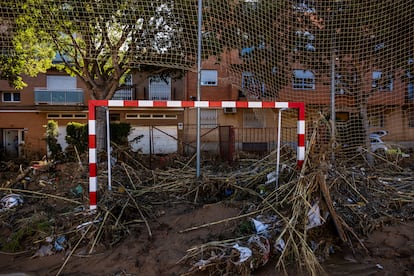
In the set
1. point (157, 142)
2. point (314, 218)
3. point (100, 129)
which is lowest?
point (314, 218)

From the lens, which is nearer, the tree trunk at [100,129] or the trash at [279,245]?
the trash at [279,245]

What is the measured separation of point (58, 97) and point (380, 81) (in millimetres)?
17504

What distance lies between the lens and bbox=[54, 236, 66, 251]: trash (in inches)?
131

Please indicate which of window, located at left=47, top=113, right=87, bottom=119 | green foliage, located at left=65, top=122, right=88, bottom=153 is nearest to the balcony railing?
window, located at left=47, top=113, right=87, bottom=119

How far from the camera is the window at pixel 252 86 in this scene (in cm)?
670

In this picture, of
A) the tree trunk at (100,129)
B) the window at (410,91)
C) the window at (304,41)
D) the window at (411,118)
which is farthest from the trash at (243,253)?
the window at (411,118)

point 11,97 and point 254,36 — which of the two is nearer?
point 254,36

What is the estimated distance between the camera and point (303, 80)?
8.48 metres

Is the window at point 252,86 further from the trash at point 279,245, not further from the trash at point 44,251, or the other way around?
the trash at point 44,251

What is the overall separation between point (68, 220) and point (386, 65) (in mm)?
8293

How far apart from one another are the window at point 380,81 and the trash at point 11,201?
9264 mm

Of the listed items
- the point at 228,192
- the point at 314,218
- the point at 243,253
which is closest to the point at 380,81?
the point at 228,192

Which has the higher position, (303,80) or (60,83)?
(60,83)

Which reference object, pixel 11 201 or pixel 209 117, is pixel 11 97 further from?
pixel 11 201
